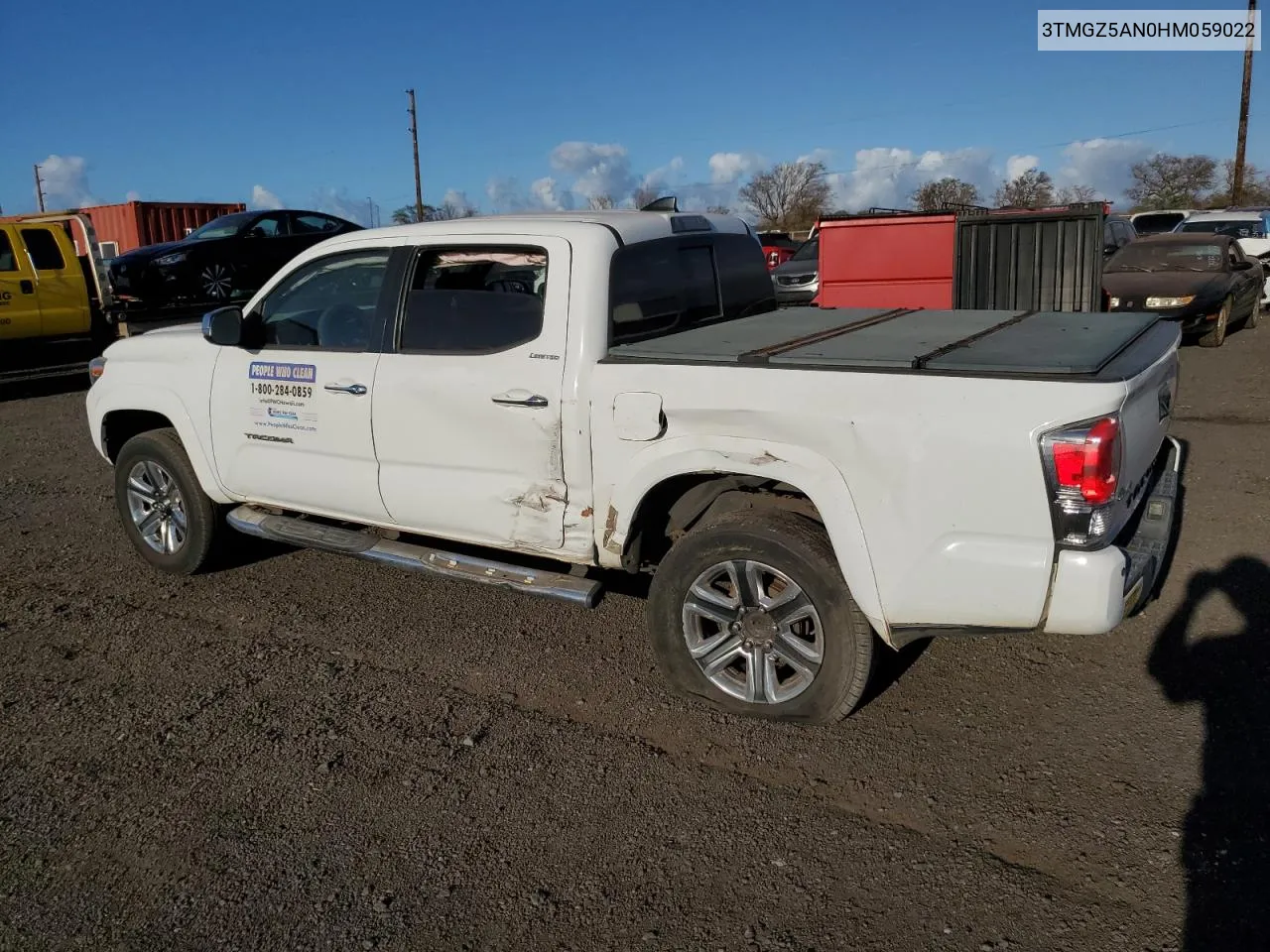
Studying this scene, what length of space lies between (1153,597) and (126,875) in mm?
4419

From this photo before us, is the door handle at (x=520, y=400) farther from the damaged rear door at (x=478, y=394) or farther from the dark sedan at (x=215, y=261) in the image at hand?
the dark sedan at (x=215, y=261)

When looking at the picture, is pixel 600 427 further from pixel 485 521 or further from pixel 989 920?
pixel 989 920

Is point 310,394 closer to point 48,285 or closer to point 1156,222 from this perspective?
point 48,285

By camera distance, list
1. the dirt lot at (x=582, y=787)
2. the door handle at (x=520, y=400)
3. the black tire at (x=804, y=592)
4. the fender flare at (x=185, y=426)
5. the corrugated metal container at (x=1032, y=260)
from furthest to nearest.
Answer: the corrugated metal container at (x=1032, y=260)
the fender flare at (x=185, y=426)
the door handle at (x=520, y=400)
the black tire at (x=804, y=592)
the dirt lot at (x=582, y=787)

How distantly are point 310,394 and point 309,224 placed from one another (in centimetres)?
1370

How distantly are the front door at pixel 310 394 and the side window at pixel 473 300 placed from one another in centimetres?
20

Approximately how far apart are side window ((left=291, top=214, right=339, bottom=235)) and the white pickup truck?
1239 cm

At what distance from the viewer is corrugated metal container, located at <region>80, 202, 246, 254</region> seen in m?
27.6

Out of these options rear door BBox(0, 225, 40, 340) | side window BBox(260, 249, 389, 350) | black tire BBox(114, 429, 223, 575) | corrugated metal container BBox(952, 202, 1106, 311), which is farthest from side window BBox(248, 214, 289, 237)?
side window BBox(260, 249, 389, 350)

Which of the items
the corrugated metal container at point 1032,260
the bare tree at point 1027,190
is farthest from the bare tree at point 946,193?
the corrugated metal container at point 1032,260

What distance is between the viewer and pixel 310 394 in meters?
4.82

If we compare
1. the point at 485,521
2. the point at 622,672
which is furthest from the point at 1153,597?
the point at 485,521

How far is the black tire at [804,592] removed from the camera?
3631 millimetres

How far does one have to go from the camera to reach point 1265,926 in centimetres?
270
